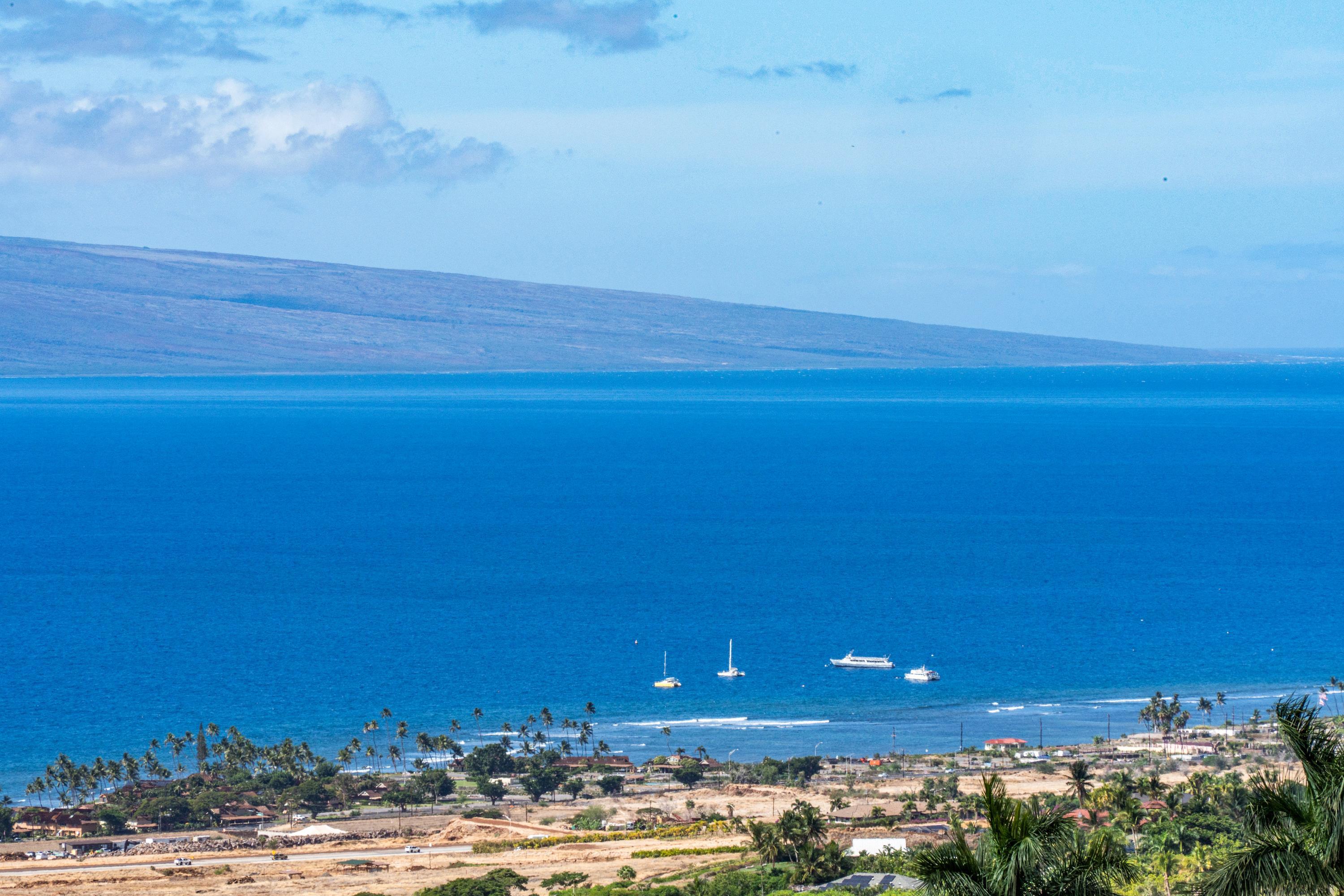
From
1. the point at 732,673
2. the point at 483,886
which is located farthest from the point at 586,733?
the point at 483,886

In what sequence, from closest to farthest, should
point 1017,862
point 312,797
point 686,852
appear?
point 1017,862, point 686,852, point 312,797

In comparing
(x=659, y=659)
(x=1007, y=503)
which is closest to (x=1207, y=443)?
(x=1007, y=503)

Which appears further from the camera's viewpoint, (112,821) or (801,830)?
(112,821)

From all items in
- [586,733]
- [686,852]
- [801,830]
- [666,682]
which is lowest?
[686,852]

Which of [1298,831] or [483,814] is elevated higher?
[1298,831]

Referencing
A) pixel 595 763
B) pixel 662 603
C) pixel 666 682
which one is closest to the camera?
pixel 595 763

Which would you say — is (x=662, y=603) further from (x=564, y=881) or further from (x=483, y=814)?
(x=564, y=881)
